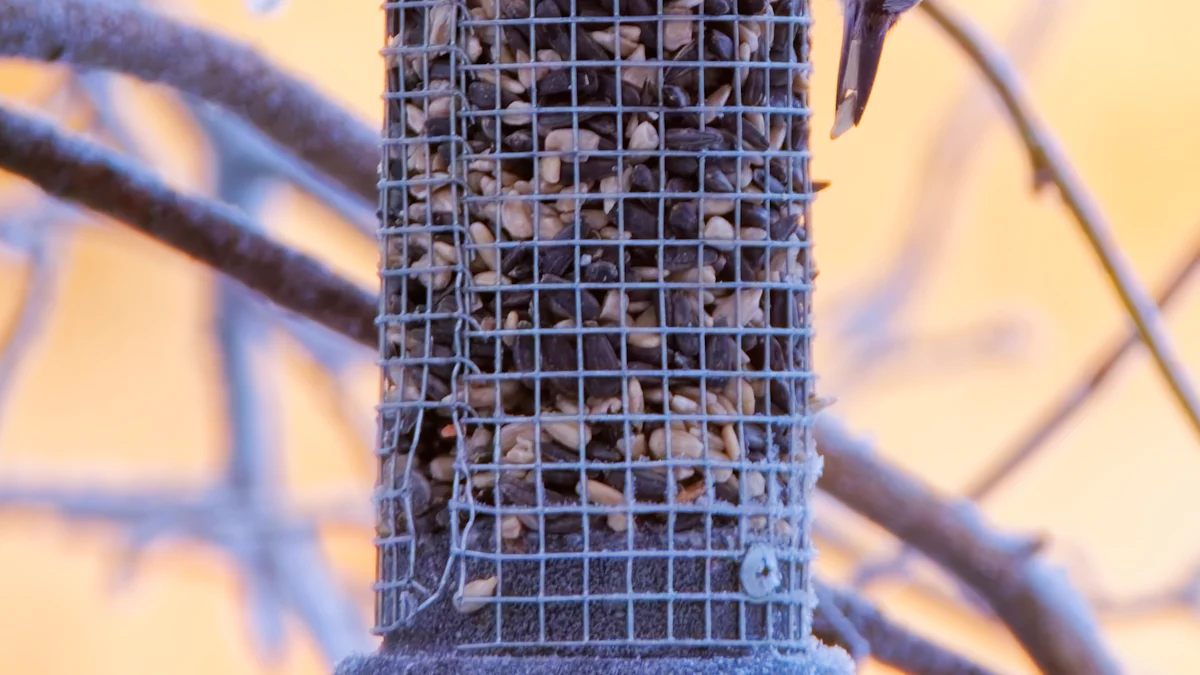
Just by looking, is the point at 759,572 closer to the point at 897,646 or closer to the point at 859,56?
the point at 859,56

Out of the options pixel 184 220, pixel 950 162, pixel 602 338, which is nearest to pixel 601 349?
pixel 602 338

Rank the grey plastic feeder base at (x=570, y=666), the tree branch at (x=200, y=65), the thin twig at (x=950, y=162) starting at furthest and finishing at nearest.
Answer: the thin twig at (x=950, y=162)
the tree branch at (x=200, y=65)
the grey plastic feeder base at (x=570, y=666)

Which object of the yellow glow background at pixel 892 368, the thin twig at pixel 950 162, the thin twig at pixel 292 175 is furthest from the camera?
the yellow glow background at pixel 892 368

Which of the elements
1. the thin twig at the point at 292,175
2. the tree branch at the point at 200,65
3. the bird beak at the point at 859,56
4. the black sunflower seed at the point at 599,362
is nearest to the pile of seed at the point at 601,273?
the black sunflower seed at the point at 599,362

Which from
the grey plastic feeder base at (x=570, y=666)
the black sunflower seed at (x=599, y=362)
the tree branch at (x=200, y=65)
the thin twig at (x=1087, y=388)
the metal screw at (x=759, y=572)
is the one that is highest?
the tree branch at (x=200, y=65)

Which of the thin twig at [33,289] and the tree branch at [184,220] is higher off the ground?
the thin twig at [33,289]

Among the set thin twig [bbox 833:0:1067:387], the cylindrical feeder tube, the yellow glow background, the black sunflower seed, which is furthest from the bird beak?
the yellow glow background

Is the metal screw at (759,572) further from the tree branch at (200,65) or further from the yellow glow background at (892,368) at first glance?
the yellow glow background at (892,368)

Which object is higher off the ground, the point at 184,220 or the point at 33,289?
the point at 33,289
